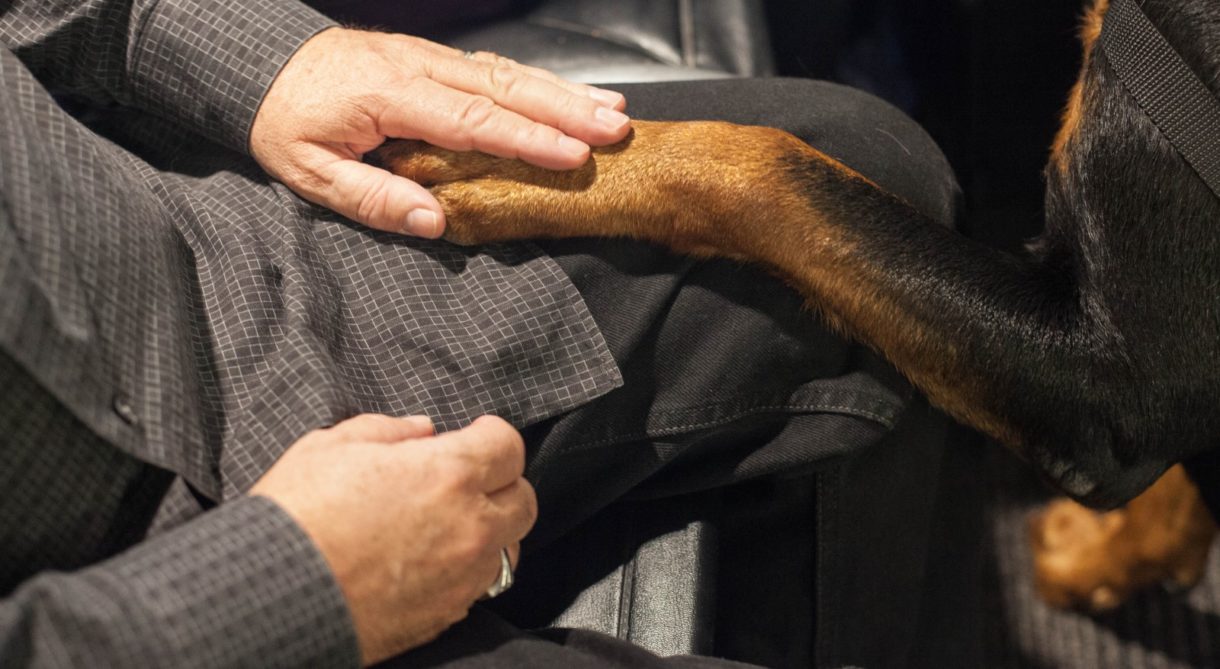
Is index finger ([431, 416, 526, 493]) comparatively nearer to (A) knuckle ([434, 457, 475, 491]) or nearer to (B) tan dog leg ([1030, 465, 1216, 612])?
(A) knuckle ([434, 457, 475, 491])

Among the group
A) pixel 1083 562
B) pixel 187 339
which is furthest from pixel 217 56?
pixel 1083 562

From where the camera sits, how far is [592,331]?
86 centimetres

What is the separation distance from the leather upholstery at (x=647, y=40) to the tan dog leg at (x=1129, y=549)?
3.24 feet

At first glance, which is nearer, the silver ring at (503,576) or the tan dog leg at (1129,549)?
the silver ring at (503,576)

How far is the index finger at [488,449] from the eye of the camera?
0.73 metres

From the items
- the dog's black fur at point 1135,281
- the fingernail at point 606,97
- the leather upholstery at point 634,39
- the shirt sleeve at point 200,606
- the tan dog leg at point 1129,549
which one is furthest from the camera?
the tan dog leg at point 1129,549

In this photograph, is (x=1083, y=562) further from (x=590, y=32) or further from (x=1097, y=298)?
(x=590, y=32)

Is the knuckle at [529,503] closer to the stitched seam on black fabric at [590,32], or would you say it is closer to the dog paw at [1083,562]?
the stitched seam on black fabric at [590,32]

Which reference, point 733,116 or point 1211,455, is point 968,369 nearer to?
point 733,116

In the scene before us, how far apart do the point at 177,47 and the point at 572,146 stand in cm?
41

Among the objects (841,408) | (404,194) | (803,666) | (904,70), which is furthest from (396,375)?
(904,70)

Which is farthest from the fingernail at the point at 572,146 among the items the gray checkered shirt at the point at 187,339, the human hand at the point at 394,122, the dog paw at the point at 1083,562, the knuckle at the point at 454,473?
the dog paw at the point at 1083,562

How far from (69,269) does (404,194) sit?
28cm

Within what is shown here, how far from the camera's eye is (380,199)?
865mm
